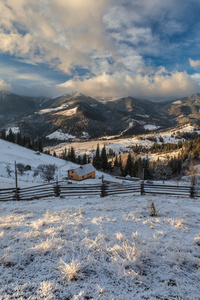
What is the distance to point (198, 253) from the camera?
4.68 m

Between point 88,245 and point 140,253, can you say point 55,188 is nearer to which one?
point 88,245

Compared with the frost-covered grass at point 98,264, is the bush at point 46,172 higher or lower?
lower

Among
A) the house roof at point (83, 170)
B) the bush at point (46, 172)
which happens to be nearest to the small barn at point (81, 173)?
the house roof at point (83, 170)

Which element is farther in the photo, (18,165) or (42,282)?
(18,165)

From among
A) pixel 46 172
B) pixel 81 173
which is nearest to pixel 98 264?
pixel 46 172

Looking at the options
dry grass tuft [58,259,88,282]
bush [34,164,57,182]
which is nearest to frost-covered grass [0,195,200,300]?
dry grass tuft [58,259,88,282]

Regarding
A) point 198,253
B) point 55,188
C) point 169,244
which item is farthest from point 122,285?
point 55,188

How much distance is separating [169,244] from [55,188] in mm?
13154

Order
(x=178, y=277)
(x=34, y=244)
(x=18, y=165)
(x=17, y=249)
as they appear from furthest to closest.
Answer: (x=18, y=165), (x=34, y=244), (x=17, y=249), (x=178, y=277)

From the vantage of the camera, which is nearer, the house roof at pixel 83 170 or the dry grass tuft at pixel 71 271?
the dry grass tuft at pixel 71 271

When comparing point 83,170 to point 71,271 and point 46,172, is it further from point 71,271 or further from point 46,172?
point 71,271

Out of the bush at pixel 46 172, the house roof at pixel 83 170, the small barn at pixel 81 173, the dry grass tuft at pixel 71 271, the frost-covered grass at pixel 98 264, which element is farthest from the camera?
the house roof at pixel 83 170

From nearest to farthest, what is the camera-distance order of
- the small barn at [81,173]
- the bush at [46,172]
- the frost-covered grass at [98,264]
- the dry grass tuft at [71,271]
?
the frost-covered grass at [98,264] → the dry grass tuft at [71,271] → the bush at [46,172] → the small barn at [81,173]

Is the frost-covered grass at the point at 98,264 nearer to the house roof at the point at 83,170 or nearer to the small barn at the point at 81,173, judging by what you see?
the small barn at the point at 81,173
